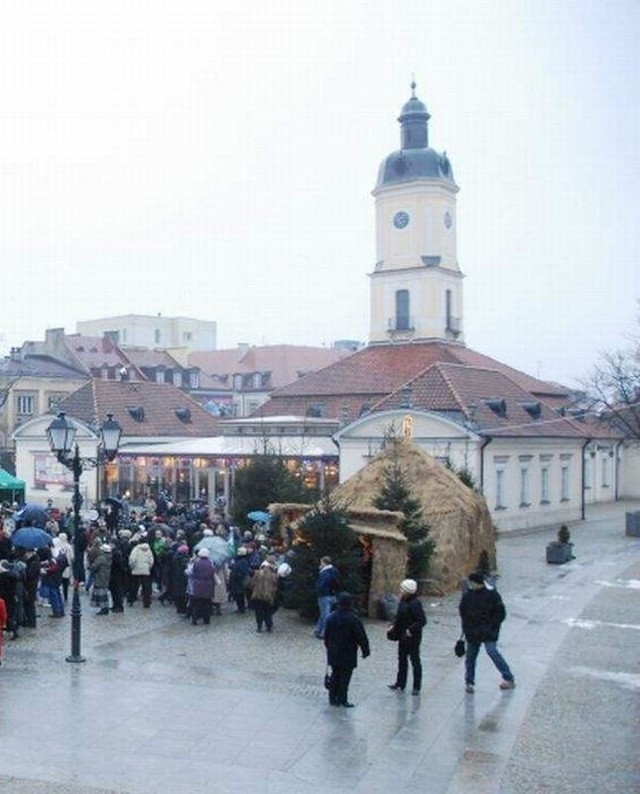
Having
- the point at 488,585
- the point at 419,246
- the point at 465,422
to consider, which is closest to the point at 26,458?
the point at 465,422

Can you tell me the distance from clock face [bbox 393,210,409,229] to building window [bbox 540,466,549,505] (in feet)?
83.9

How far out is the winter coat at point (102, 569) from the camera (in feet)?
67.7

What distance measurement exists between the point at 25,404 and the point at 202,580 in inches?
2195

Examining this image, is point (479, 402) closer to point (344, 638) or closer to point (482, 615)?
point (482, 615)

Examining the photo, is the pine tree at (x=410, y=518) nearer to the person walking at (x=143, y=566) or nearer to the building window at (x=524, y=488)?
the person walking at (x=143, y=566)

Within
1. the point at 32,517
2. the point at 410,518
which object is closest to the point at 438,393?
the point at 410,518

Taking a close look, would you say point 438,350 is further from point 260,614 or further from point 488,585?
point 488,585

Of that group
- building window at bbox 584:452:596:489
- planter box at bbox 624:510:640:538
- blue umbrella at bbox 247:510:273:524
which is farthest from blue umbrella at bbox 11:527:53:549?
building window at bbox 584:452:596:489

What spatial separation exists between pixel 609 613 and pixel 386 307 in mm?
44125

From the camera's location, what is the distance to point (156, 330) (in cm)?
12188

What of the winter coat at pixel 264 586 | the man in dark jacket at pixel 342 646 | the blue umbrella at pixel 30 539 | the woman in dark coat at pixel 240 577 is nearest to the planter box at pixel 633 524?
the woman in dark coat at pixel 240 577

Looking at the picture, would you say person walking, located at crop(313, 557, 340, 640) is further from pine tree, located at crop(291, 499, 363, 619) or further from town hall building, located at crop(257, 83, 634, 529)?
town hall building, located at crop(257, 83, 634, 529)

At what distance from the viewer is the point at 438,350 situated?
57.3 meters

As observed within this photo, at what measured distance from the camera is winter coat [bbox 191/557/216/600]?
1966 centimetres
